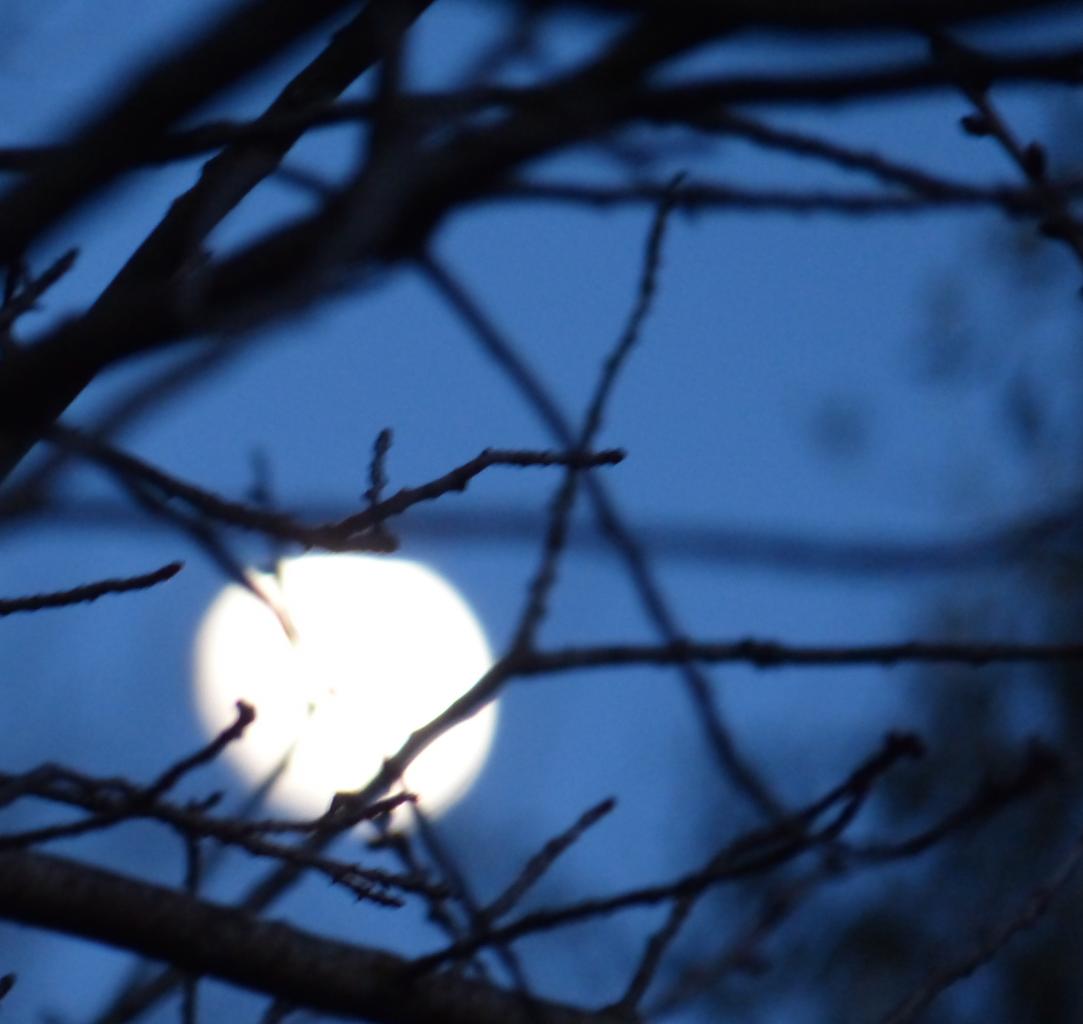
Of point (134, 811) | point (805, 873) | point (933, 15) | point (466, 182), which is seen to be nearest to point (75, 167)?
point (933, 15)

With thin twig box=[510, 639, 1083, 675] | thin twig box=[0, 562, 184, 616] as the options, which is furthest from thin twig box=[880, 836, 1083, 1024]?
thin twig box=[0, 562, 184, 616]

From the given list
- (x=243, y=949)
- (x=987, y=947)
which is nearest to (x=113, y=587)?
(x=243, y=949)

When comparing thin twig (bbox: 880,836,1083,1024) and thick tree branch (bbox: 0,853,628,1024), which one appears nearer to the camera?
thick tree branch (bbox: 0,853,628,1024)

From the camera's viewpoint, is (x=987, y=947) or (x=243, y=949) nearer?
(x=243, y=949)

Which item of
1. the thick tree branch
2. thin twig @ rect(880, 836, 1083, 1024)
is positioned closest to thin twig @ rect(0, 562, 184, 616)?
the thick tree branch

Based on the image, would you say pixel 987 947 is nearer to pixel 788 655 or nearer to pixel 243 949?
pixel 788 655

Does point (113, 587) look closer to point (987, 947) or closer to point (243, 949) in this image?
point (243, 949)

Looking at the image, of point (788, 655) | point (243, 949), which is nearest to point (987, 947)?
point (788, 655)

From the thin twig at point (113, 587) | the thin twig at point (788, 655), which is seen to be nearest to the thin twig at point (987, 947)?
the thin twig at point (788, 655)

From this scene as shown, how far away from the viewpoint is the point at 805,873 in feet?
6.01

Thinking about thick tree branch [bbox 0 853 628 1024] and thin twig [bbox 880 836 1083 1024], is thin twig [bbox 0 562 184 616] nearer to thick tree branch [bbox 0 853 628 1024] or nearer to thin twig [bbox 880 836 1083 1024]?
thick tree branch [bbox 0 853 628 1024]

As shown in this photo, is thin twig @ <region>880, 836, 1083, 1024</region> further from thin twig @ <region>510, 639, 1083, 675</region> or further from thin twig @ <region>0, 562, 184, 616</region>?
thin twig @ <region>0, 562, 184, 616</region>

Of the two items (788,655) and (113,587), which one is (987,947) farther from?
(113,587)

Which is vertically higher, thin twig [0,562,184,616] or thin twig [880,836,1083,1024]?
thin twig [0,562,184,616]
